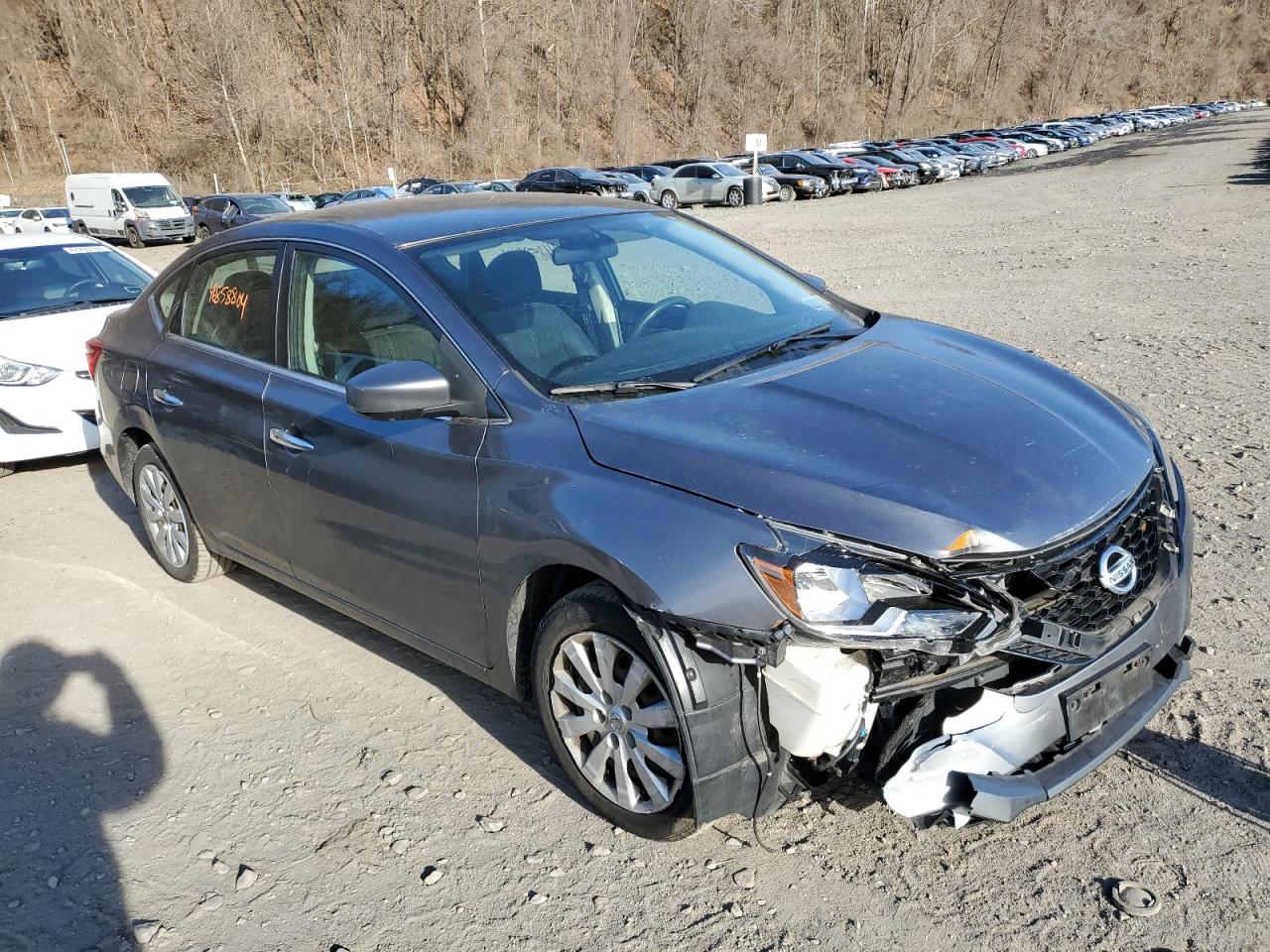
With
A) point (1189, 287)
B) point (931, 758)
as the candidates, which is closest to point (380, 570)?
point (931, 758)

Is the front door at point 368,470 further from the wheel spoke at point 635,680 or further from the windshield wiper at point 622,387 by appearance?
the wheel spoke at point 635,680

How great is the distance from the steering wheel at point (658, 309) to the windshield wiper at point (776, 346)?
37 centimetres

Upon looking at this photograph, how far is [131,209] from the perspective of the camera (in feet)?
100.0

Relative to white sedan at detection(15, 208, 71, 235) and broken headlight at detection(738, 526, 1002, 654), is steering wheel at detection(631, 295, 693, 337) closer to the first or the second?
broken headlight at detection(738, 526, 1002, 654)

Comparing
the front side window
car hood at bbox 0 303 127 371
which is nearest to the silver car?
car hood at bbox 0 303 127 371

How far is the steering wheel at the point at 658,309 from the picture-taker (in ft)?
12.1

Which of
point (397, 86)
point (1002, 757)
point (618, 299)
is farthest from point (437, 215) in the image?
point (397, 86)

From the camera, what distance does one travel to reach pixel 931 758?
8.63 ft

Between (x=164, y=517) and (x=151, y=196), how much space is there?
99.0 ft

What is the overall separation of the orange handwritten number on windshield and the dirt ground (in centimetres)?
145

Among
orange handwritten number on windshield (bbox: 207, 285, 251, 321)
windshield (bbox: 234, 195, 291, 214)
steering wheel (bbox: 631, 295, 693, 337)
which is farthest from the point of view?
windshield (bbox: 234, 195, 291, 214)

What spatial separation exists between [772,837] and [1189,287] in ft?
33.9

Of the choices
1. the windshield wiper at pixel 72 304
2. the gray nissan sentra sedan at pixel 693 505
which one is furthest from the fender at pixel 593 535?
the windshield wiper at pixel 72 304

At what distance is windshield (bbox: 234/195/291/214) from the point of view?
30.7 meters
